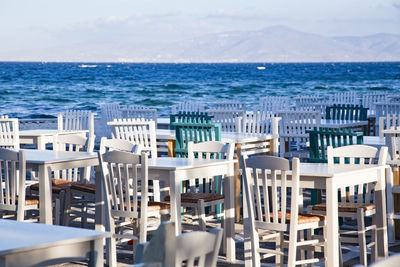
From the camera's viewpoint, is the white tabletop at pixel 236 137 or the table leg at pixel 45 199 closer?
the table leg at pixel 45 199

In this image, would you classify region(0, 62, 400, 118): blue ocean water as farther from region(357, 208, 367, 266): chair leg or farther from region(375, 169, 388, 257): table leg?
region(357, 208, 367, 266): chair leg

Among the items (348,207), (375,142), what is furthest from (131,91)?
(348,207)

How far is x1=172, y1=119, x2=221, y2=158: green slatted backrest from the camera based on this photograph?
725 centimetres

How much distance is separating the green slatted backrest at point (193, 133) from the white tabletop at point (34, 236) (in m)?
3.98

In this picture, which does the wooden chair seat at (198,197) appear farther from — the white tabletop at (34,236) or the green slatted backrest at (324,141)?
the white tabletop at (34,236)

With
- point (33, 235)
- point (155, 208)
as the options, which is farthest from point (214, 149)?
point (33, 235)

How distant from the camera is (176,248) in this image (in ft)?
7.55

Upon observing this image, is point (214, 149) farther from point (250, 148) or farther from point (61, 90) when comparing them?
point (61, 90)

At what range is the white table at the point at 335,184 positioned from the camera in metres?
4.79

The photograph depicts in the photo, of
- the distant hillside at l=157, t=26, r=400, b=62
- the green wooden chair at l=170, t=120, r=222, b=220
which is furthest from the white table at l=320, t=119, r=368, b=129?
the distant hillside at l=157, t=26, r=400, b=62

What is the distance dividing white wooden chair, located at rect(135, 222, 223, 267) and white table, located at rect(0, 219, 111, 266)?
672 mm

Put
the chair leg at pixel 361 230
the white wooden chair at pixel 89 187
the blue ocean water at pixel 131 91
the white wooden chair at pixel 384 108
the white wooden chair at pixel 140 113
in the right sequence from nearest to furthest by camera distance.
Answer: the chair leg at pixel 361 230, the white wooden chair at pixel 89 187, the white wooden chair at pixel 140 113, the white wooden chair at pixel 384 108, the blue ocean water at pixel 131 91

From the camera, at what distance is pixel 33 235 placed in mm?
3098

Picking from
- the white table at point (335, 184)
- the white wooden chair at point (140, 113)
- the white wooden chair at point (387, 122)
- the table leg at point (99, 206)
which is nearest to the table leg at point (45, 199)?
the table leg at point (99, 206)
